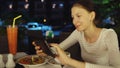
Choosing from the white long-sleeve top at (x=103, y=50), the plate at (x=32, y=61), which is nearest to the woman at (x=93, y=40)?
the white long-sleeve top at (x=103, y=50)

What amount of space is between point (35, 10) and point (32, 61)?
4525 mm

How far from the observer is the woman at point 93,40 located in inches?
65.8

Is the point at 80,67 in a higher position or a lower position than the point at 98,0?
lower

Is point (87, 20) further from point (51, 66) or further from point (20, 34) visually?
point (20, 34)

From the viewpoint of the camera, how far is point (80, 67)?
1563 millimetres

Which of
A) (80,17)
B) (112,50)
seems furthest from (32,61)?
(112,50)

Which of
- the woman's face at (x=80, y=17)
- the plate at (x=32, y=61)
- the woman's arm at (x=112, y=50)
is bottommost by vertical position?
the plate at (x=32, y=61)

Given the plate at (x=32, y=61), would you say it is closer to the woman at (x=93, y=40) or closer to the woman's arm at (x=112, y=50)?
the woman at (x=93, y=40)

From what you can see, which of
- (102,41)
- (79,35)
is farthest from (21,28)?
(102,41)

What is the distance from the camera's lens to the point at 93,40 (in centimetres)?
184

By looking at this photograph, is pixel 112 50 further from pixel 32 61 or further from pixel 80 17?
pixel 32 61

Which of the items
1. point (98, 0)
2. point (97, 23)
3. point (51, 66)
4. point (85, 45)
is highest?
point (98, 0)

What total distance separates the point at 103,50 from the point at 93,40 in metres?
0.11

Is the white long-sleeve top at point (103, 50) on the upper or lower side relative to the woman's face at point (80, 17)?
lower
